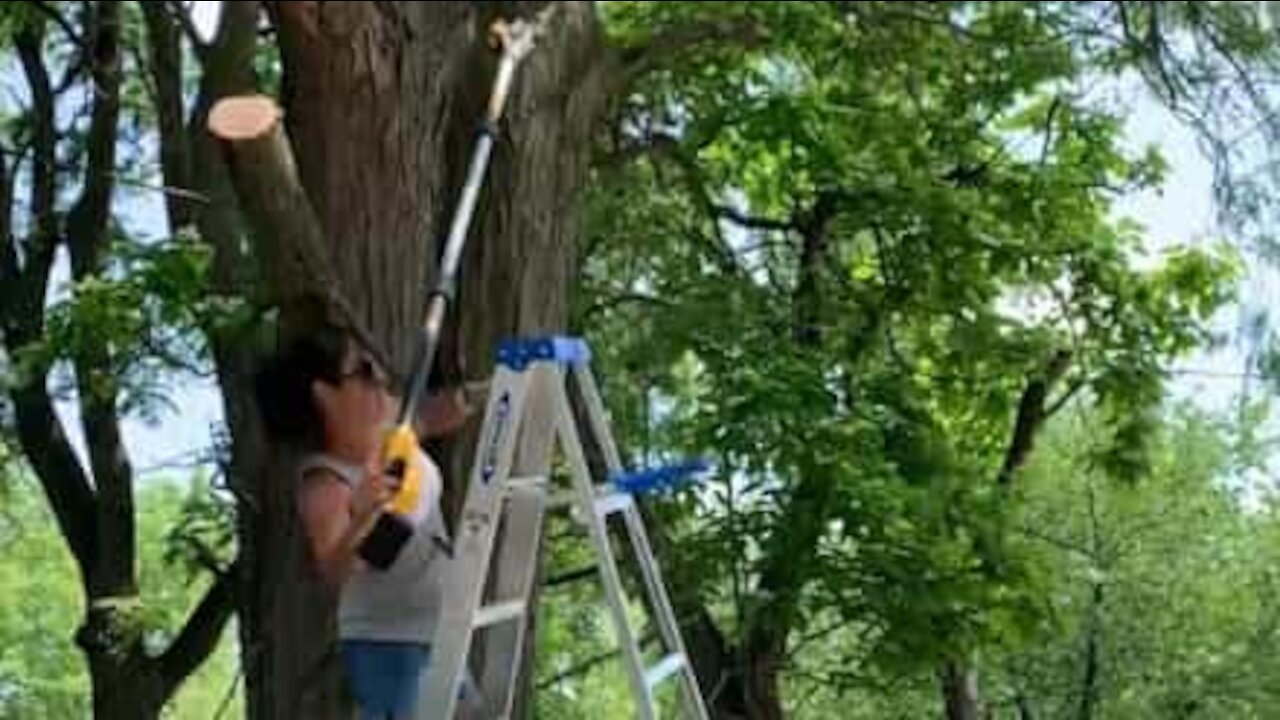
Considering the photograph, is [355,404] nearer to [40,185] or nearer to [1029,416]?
[1029,416]

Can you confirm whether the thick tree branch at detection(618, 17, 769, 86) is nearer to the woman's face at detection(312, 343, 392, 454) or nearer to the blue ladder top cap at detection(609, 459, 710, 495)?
the blue ladder top cap at detection(609, 459, 710, 495)

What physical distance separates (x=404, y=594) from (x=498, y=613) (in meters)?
0.27

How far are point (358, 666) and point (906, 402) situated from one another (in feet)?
12.3

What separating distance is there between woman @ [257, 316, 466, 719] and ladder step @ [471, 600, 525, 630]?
112 millimetres

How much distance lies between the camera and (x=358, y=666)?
3340 mm

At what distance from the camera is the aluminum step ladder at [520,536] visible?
10.6 feet

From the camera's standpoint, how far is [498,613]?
3477 millimetres

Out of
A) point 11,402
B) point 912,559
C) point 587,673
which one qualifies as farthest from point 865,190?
point 11,402

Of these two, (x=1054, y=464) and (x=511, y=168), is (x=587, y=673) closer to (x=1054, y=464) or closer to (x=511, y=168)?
(x=1054, y=464)

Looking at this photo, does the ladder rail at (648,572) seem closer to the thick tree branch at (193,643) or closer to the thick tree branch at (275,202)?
the thick tree branch at (275,202)

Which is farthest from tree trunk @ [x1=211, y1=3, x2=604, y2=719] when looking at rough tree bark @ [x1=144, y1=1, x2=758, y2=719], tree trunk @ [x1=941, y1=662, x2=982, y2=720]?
tree trunk @ [x1=941, y1=662, x2=982, y2=720]

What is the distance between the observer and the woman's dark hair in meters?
3.17

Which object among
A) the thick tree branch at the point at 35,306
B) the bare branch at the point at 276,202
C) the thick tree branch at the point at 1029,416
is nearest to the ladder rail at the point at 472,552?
the bare branch at the point at 276,202

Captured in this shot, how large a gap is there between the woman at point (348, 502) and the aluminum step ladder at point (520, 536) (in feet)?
0.22
